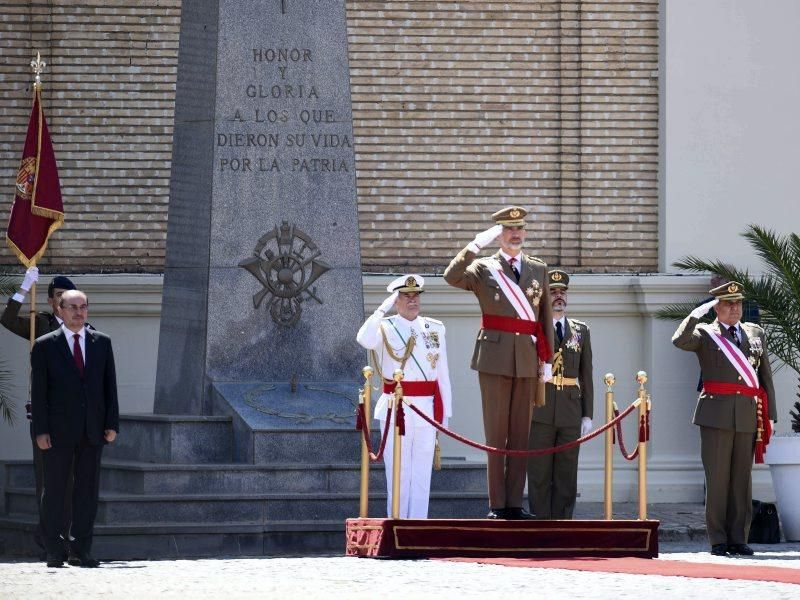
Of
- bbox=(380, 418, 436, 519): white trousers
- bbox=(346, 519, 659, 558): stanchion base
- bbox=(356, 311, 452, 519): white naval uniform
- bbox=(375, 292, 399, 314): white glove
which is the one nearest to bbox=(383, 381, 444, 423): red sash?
bbox=(356, 311, 452, 519): white naval uniform

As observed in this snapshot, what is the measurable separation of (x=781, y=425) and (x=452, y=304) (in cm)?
295

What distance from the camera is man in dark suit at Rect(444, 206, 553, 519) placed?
→ 11180 mm

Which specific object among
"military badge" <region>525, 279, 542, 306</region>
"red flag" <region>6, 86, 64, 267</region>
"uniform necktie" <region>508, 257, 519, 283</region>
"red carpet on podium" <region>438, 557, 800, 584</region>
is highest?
"red flag" <region>6, 86, 64, 267</region>

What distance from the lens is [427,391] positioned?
12.3 m

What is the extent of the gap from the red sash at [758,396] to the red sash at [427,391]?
172 centimetres

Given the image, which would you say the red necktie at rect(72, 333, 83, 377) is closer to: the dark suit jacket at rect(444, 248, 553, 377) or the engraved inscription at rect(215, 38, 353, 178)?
the dark suit jacket at rect(444, 248, 553, 377)

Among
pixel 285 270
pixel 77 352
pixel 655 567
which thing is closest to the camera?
pixel 655 567

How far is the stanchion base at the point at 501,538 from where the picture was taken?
35.2 feet

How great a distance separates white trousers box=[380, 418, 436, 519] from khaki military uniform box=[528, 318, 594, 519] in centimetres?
162

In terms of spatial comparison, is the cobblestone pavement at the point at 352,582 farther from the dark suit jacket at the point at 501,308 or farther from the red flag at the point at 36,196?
the red flag at the point at 36,196

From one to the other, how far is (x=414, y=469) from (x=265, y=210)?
8.33 feet

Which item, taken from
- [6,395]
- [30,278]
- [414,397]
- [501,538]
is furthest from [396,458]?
[6,395]

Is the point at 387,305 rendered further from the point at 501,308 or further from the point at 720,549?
the point at 720,549

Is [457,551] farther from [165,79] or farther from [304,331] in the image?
[165,79]
